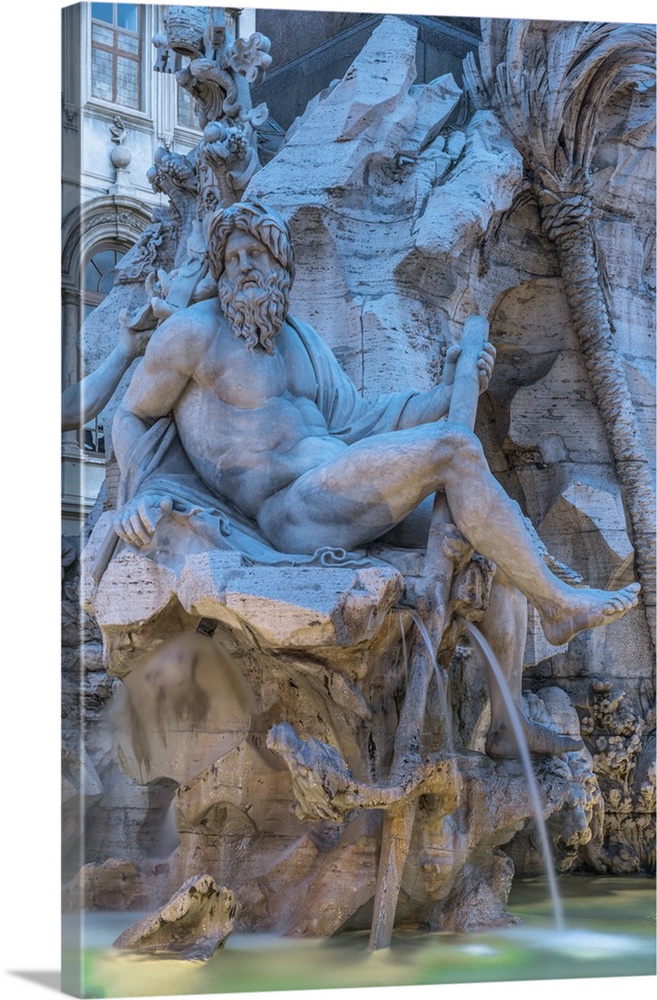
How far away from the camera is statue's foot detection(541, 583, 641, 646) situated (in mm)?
6168

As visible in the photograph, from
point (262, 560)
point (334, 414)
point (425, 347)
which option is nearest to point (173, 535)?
point (262, 560)

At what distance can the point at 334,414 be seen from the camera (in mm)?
6590

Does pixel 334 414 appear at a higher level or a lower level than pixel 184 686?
higher

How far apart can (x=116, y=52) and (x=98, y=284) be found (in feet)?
3.46

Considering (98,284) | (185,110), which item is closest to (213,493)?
(98,284)

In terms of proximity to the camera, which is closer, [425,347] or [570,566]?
[425,347]

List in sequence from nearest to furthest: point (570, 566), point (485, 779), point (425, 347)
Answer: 1. point (485, 779)
2. point (425, 347)
3. point (570, 566)

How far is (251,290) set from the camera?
629 cm

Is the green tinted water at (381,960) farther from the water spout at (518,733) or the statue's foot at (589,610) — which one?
the statue's foot at (589,610)

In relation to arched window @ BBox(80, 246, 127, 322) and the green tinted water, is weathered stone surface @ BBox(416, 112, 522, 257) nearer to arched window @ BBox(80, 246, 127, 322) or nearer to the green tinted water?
arched window @ BBox(80, 246, 127, 322)

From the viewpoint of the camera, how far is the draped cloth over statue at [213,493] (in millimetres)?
6098
